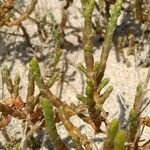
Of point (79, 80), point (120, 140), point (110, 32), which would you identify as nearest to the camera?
point (120, 140)

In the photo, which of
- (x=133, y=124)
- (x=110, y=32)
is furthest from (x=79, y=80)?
(x=133, y=124)

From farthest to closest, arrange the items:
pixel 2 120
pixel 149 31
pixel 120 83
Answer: pixel 149 31
pixel 120 83
pixel 2 120

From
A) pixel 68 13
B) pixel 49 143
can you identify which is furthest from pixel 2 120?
pixel 68 13

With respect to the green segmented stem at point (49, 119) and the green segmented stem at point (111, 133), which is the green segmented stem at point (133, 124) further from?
the green segmented stem at point (49, 119)

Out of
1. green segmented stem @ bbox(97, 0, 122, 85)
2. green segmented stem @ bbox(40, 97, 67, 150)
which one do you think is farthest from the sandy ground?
green segmented stem @ bbox(40, 97, 67, 150)

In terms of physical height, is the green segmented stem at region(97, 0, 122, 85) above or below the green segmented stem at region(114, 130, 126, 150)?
above

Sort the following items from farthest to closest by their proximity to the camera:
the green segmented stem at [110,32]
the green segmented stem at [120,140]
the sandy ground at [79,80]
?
the sandy ground at [79,80], the green segmented stem at [110,32], the green segmented stem at [120,140]

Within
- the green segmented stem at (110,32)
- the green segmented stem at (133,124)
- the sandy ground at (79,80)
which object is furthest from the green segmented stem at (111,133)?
the sandy ground at (79,80)

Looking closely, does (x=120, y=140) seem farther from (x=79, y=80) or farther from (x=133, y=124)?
(x=79, y=80)

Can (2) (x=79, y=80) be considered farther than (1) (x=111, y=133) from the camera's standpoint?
Yes

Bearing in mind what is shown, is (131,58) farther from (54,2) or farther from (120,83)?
(54,2)

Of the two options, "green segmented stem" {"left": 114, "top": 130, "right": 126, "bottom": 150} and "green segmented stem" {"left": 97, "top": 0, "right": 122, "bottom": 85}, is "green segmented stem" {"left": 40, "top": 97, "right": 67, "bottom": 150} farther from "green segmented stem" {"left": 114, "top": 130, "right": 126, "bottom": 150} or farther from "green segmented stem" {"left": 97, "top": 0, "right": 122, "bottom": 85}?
"green segmented stem" {"left": 97, "top": 0, "right": 122, "bottom": 85}
